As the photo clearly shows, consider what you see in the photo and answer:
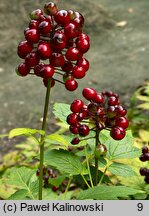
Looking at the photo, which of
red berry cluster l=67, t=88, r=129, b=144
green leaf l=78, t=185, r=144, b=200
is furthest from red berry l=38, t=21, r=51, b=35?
green leaf l=78, t=185, r=144, b=200

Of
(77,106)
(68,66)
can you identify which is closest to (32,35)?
(68,66)

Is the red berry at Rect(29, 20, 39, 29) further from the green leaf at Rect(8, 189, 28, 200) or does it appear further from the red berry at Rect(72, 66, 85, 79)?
the green leaf at Rect(8, 189, 28, 200)

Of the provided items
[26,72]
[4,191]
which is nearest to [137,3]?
[4,191]

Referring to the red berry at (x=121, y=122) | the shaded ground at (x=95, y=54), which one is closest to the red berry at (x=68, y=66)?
the red berry at (x=121, y=122)

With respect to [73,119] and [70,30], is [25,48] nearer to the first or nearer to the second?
[70,30]

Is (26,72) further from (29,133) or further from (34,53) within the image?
(29,133)

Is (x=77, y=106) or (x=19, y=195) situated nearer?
(x=77, y=106)
